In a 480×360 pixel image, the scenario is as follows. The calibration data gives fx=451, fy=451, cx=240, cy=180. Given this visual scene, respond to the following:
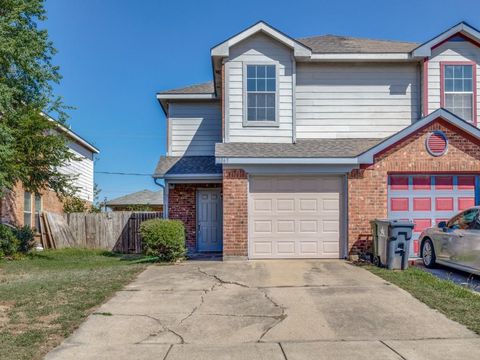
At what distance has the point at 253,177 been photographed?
1256 cm

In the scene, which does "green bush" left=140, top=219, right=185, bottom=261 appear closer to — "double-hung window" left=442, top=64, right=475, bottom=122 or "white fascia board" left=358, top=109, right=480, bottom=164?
"white fascia board" left=358, top=109, right=480, bottom=164

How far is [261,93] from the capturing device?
44.2 feet

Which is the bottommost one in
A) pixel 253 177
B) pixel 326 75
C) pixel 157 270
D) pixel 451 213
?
pixel 157 270

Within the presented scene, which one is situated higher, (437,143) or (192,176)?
(437,143)

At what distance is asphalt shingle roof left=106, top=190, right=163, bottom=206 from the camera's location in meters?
31.8

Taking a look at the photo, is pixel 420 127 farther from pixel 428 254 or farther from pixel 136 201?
pixel 136 201

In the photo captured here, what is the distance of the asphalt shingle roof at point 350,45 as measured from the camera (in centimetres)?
1426

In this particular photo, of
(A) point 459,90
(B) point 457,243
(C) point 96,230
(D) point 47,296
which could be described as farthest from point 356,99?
(C) point 96,230

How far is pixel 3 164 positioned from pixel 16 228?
4.17 meters

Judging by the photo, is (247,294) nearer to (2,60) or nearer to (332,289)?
(332,289)

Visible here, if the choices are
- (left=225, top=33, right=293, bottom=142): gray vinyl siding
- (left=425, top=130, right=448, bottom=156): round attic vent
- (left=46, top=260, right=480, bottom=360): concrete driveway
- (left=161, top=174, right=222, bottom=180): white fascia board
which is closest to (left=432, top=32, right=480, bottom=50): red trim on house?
(left=425, top=130, right=448, bottom=156): round attic vent

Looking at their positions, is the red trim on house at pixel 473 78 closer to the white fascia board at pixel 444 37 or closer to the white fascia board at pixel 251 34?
the white fascia board at pixel 444 37

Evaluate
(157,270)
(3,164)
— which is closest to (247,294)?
(157,270)

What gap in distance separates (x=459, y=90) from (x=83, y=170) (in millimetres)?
20302
